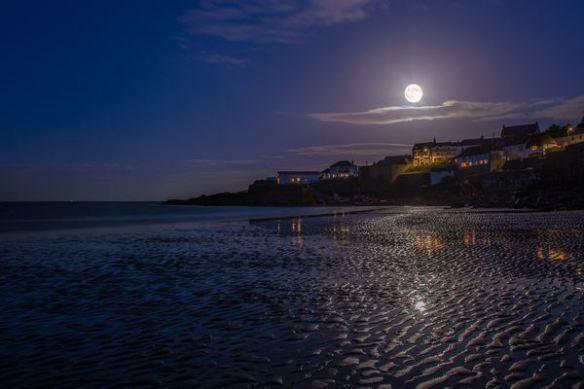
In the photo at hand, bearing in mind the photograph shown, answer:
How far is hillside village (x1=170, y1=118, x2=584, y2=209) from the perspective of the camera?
6819 cm

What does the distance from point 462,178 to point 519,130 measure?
109 feet

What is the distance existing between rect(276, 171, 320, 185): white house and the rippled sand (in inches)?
5949

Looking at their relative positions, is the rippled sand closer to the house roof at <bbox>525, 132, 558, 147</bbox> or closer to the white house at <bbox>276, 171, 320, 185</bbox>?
the house roof at <bbox>525, 132, 558, 147</bbox>

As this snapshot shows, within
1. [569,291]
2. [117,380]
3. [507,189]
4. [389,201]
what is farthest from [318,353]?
[389,201]

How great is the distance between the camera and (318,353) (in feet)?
22.0

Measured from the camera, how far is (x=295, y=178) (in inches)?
6683

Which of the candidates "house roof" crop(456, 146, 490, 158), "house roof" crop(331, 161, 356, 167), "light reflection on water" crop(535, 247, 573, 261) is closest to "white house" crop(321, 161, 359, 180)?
"house roof" crop(331, 161, 356, 167)

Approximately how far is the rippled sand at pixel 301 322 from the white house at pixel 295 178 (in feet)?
496

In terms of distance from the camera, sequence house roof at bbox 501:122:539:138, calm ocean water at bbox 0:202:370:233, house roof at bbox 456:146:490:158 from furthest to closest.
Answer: house roof at bbox 501:122:539:138
house roof at bbox 456:146:490:158
calm ocean water at bbox 0:202:370:233

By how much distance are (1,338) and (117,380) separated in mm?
3630

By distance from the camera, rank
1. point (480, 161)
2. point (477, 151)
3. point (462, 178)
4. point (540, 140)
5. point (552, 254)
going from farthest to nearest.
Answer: point (477, 151) → point (462, 178) → point (480, 161) → point (540, 140) → point (552, 254)

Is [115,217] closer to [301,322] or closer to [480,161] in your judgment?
[301,322]

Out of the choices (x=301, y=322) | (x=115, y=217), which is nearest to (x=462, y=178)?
(x=115, y=217)

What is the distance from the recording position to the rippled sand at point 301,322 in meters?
5.91
